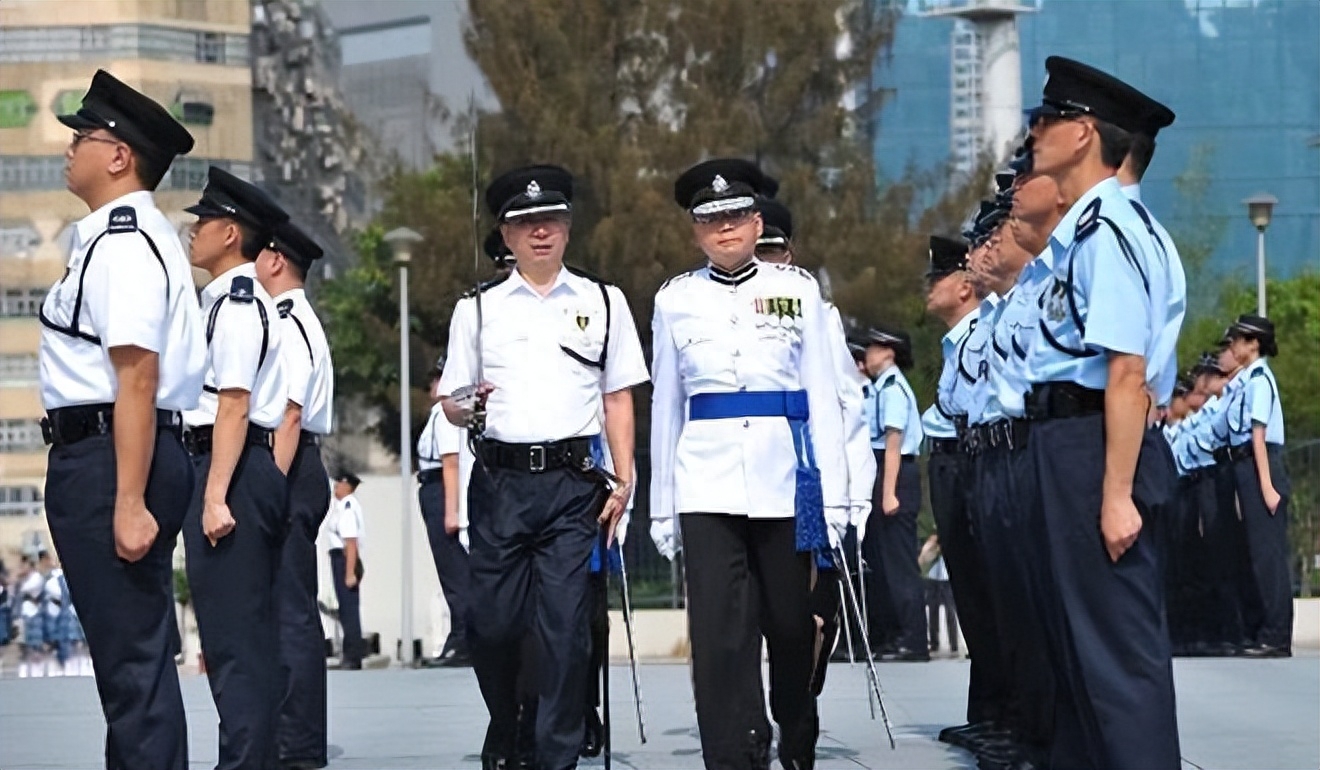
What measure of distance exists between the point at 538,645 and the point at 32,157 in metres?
19.1

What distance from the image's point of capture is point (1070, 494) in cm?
678

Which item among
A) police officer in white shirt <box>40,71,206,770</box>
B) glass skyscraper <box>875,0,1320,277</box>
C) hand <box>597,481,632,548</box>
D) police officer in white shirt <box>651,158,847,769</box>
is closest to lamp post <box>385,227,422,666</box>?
hand <box>597,481,632,548</box>

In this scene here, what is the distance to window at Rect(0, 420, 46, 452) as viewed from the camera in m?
28.3

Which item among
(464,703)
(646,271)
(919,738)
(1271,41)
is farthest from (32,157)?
(1271,41)

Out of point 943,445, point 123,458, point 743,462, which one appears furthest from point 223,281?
point 943,445

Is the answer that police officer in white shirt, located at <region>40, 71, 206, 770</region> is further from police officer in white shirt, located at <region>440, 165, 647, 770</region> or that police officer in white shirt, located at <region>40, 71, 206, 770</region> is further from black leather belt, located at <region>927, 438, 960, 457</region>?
black leather belt, located at <region>927, 438, 960, 457</region>

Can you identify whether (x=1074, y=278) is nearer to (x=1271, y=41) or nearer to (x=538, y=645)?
(x=538, y=645)

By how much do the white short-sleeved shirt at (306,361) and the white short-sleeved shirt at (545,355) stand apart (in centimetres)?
67

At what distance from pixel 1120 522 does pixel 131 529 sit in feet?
8.14

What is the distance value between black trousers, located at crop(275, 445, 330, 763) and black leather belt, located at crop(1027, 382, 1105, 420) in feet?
11.4

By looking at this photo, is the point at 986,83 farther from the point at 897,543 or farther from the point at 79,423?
the point at 79,423

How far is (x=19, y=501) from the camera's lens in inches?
1119

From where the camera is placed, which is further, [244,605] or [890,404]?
[890,404]

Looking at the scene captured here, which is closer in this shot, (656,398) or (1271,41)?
(656,398)
